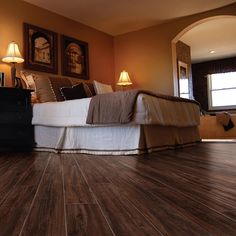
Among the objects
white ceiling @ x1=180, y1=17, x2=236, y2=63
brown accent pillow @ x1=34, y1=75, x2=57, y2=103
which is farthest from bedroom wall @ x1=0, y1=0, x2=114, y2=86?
white ceiling @ x1=180, y1=17, x2=236, y2=63

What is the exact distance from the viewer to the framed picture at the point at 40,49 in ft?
13.3

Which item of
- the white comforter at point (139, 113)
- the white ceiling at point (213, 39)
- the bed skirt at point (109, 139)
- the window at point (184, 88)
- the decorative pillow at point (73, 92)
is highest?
the white ceiling at point (213, 39)

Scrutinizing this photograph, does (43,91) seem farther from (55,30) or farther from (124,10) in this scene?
(124,10)

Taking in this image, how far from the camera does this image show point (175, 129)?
131 inches

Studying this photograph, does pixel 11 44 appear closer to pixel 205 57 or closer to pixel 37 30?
pixel 37 30

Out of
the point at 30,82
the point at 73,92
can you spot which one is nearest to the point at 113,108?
the point at 73,92

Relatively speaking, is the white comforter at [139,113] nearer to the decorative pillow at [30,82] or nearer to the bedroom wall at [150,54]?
the decorative pillow at [30,82]

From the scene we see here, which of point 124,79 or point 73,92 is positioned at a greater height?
point 124,79

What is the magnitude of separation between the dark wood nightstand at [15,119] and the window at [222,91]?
22.0ft

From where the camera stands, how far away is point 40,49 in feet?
13.9

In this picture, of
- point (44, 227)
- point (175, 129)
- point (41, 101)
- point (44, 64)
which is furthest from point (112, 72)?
point (44, 227)

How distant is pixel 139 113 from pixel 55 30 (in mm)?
2667

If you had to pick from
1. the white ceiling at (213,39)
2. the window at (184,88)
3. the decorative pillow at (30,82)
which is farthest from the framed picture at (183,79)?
the decorative pillow at (30,82)

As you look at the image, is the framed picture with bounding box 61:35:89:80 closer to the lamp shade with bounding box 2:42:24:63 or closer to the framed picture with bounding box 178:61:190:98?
the lamp shade with bounding box 2:42:24:63
